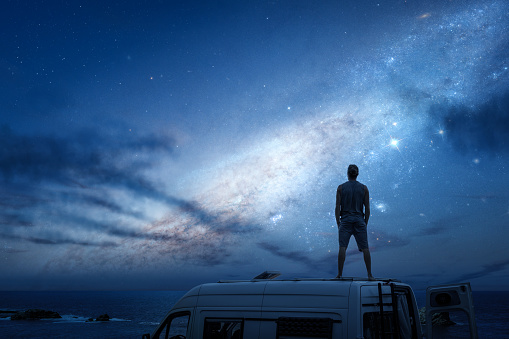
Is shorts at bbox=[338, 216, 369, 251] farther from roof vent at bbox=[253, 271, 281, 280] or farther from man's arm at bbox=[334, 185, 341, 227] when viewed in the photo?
roof vent at bbox=[253, 271, 281, 280]

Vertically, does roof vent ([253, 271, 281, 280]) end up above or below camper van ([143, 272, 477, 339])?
above

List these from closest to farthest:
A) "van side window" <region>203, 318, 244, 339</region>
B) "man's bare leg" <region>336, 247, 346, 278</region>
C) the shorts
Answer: "van side window" <region>203, 318, 244, 339</region> < "man's bare leg" <region>336, 247, 346, 278</region> < the shorts

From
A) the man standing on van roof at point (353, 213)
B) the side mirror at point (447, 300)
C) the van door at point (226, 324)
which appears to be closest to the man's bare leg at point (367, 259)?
the man standing on van roof at point (353, 213)

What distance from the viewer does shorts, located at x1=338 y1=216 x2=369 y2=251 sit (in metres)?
8.24

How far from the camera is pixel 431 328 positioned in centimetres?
642

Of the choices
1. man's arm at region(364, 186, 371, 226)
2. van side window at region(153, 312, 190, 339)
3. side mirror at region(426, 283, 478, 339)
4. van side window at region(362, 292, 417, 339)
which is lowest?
van side window at region(153, 312, 190, 339)

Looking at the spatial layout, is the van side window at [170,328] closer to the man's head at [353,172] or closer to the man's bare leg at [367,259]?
the man's bare leg at [367,259]

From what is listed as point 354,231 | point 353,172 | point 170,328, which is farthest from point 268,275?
point 170,328

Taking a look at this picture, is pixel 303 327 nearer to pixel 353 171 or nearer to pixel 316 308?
pixel 316 308

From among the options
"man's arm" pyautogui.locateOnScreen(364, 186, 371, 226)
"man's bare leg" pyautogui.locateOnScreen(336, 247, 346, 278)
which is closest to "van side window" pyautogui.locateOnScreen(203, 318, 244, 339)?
"man's bare leg" pyautogui.locateOnScreen(336, 247, 346, 278)

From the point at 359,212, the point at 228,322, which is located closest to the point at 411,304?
the point at 359,212

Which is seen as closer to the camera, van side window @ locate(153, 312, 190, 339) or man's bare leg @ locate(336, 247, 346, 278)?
van side window @ locate(153, 312, 190, 339)

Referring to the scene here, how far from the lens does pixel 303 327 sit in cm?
611

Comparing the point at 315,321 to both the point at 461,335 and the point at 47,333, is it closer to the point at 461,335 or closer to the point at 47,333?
the point at 47,333
